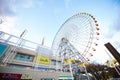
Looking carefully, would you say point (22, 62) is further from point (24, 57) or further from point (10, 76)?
point (10, 76)

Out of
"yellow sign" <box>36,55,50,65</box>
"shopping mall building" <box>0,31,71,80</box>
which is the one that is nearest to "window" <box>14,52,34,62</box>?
"shopping mall building" <box>0,31,71,80</box>

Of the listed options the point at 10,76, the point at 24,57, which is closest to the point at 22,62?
the point at 24,57

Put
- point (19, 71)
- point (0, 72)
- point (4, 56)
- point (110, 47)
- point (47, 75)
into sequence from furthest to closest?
point (47, 75), point (4, 56), point (19, 71), point (0, 72), point (110, 47)

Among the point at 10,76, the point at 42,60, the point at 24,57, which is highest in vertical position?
the point at 24,57

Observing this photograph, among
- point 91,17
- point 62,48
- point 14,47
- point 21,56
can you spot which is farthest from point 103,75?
→ point 14,47

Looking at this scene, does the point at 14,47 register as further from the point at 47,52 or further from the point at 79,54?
the point at 79,54

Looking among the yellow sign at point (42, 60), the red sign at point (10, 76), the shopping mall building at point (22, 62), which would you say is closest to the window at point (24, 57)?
the shopping mall building at point (22, 62)

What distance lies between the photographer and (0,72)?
9.40 metres

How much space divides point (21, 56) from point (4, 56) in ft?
14.9

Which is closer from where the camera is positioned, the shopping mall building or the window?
the shopping mall building

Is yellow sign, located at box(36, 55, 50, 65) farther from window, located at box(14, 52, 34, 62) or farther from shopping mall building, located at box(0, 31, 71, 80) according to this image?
window, located at box(14, 52, 34, 62)

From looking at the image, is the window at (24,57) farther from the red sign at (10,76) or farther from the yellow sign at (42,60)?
the red sign at (10,76)

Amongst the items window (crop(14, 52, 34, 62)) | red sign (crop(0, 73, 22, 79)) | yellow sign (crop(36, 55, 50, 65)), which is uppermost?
window (crop(14, 52, 34, 62))

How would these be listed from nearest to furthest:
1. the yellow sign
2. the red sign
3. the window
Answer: the red sign < the yellow sign < the window
